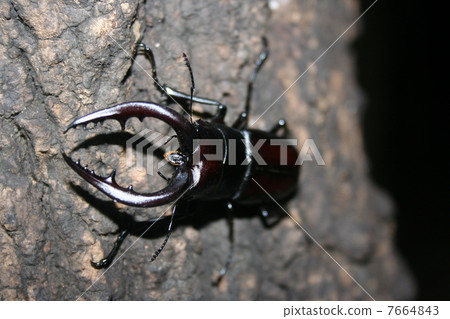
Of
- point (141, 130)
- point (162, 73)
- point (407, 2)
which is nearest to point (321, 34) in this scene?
point (407, 2)

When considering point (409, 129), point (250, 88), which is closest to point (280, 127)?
point (250, 88)

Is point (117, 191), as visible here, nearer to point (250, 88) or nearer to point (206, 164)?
point (206, 164)

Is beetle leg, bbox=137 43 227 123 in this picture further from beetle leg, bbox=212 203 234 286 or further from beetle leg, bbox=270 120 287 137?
beetle leg, bbox=212 203 234 286

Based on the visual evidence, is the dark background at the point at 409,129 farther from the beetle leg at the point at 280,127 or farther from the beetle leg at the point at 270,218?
the beetle leg at the point at 270,218

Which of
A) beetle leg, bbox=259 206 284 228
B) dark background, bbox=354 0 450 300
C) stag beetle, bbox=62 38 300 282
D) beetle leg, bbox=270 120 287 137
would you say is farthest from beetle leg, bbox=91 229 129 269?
dark background, bbox=354 0 450 300

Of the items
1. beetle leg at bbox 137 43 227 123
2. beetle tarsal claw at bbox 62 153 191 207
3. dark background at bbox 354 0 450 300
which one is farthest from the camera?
dark background at bbox 354 0 450 300
